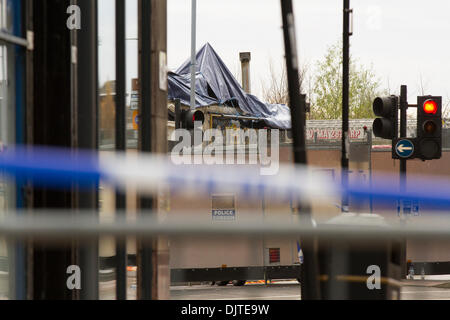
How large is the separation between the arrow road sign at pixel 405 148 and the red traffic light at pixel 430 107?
547 millimetres

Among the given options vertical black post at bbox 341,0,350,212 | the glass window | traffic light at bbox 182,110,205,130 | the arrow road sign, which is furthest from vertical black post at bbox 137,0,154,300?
traffic light at bbox 182,110,205,130

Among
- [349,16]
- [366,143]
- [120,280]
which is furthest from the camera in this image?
[366,143]

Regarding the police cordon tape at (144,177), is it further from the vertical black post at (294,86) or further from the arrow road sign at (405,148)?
the arrow road sign at (405,148)

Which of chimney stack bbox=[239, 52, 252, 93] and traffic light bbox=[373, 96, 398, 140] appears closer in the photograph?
traffic light bbox=[373, 96, 398, 140]

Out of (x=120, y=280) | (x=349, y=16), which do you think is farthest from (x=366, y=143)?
(x=120, y=280)

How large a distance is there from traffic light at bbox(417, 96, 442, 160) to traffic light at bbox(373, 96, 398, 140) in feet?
1.31

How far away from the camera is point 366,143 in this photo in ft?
52.9

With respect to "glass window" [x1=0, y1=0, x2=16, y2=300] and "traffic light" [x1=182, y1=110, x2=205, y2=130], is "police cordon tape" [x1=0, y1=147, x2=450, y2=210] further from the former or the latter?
"traffic light" [x1=182, y1=110, x2=205, y2=130]

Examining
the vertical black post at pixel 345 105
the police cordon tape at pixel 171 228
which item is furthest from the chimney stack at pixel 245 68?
the police cordon tape at pixel 171 228

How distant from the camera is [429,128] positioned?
11203 millimetres

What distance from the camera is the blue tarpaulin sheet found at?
27.5 m

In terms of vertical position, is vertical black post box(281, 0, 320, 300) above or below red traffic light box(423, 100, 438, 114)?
below
